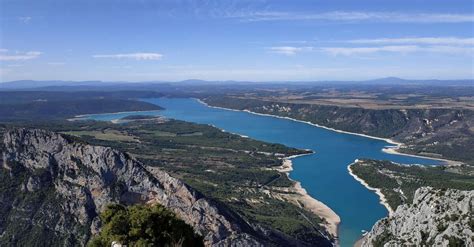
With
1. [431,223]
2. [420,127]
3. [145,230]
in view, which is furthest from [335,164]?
[145,230]

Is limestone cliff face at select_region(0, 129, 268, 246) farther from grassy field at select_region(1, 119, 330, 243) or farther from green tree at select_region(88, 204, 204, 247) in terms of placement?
green tree at select_region(88, 204, 204, 247)

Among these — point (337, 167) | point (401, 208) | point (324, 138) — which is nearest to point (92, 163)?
point (401, 208)

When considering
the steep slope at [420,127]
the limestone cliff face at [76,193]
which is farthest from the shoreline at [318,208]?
the steep slope at [420,127]

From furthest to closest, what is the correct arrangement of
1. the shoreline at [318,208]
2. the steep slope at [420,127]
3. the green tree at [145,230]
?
the steep slope at [420,127] → the shoreline at [318,208] → the green tree at [145,230]

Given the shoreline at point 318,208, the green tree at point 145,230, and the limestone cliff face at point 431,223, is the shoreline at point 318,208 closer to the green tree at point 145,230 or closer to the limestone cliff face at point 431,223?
the limestone cliff face at point 431,223

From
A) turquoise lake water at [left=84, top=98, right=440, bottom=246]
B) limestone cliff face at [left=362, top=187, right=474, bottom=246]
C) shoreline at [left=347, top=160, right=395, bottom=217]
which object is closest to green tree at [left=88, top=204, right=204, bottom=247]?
limestone cliff face at [left=362, top=187, right=474, bottom=246]

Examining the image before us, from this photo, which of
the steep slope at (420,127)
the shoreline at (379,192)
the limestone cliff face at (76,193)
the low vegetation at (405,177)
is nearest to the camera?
the limestone cliff face at (76,193)
